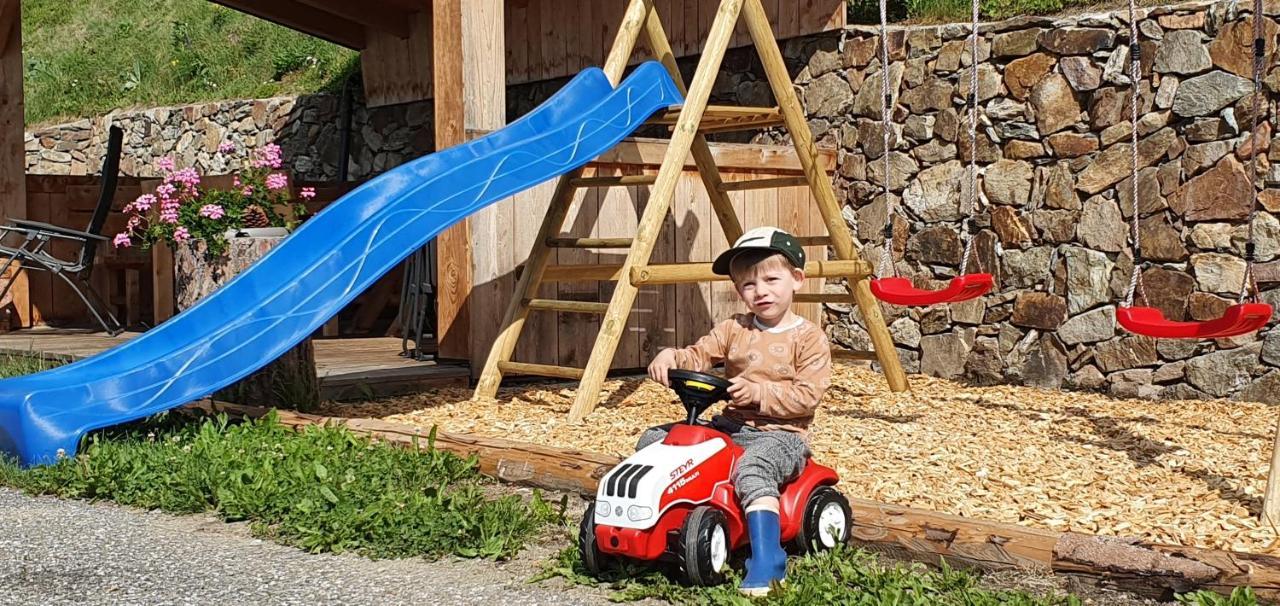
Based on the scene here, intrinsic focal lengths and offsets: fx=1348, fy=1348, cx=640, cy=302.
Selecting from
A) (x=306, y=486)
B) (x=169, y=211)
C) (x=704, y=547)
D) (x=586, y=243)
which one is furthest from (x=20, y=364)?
(x=704, y=547)

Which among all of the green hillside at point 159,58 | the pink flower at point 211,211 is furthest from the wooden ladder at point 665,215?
the green hillside at point 159,58

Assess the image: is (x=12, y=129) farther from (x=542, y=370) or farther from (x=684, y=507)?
(x=684, y=507)

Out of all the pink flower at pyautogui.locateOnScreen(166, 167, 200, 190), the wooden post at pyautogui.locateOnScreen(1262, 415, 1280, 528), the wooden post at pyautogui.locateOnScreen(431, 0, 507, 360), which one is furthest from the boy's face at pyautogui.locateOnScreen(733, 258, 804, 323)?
the pink flower at pyautogui.locateOnScreen(166, 167, 200, 190)

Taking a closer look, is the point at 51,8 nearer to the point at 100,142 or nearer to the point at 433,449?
the point at 100,142

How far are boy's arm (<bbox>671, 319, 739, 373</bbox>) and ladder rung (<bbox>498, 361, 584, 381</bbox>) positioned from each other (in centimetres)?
227

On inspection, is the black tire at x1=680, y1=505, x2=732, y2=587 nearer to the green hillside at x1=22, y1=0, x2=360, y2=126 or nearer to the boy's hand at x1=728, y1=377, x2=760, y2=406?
the boy's hand at x1=728, y1=377, x2=760, y2=406

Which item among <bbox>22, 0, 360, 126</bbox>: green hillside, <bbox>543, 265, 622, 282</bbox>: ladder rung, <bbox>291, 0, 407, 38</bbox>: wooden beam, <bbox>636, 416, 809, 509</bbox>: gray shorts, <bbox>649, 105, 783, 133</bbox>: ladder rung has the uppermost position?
<bbox>22, 0, 360, 126</bbox>: green hillside

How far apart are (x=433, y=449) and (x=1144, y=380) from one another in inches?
168

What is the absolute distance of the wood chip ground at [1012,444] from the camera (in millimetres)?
4473

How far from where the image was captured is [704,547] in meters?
3.61

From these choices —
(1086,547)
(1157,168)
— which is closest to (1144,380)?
(1157,168)

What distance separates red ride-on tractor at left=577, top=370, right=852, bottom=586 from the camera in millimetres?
3596

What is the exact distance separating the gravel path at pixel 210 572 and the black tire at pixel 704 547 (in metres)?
0.28

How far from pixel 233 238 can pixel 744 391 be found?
3.98m
